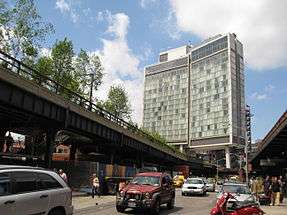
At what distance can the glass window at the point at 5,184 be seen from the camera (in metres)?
8.76

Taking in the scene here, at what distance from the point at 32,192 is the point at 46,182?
0.73 m

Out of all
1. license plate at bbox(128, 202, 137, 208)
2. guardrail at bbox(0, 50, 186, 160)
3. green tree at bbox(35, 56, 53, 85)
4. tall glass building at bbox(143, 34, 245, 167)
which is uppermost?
tall glass building at bbox(143, 34, 245, 167)

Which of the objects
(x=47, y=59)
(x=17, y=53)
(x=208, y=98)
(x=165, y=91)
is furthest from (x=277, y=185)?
(x=165, y=91)

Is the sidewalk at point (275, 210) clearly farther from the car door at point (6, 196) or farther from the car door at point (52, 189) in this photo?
the car door at point (6, 196)

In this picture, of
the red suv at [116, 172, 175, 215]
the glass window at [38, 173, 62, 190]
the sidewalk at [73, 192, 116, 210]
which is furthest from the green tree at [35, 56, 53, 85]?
the glass window at [38, 173, 62, 190]

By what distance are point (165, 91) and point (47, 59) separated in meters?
126

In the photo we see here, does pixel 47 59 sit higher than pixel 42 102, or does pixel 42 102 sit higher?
pixel 47 59

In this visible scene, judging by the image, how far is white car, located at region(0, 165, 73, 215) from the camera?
883 centimetres

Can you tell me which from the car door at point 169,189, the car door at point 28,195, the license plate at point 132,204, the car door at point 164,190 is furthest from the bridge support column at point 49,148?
the car door at point 28,195

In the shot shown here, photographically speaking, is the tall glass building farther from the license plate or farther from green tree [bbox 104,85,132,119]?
the license plate

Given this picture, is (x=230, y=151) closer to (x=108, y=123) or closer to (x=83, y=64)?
(x=83, y=64)

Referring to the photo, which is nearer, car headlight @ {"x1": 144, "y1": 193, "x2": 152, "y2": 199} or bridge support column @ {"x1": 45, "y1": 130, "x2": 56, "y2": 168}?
car headlight @ {"x1": 144, "y1": 193, "x2": 152, "y2": 199}

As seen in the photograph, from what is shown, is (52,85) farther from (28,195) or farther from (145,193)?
(28,195)

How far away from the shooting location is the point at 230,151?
14225 cm
